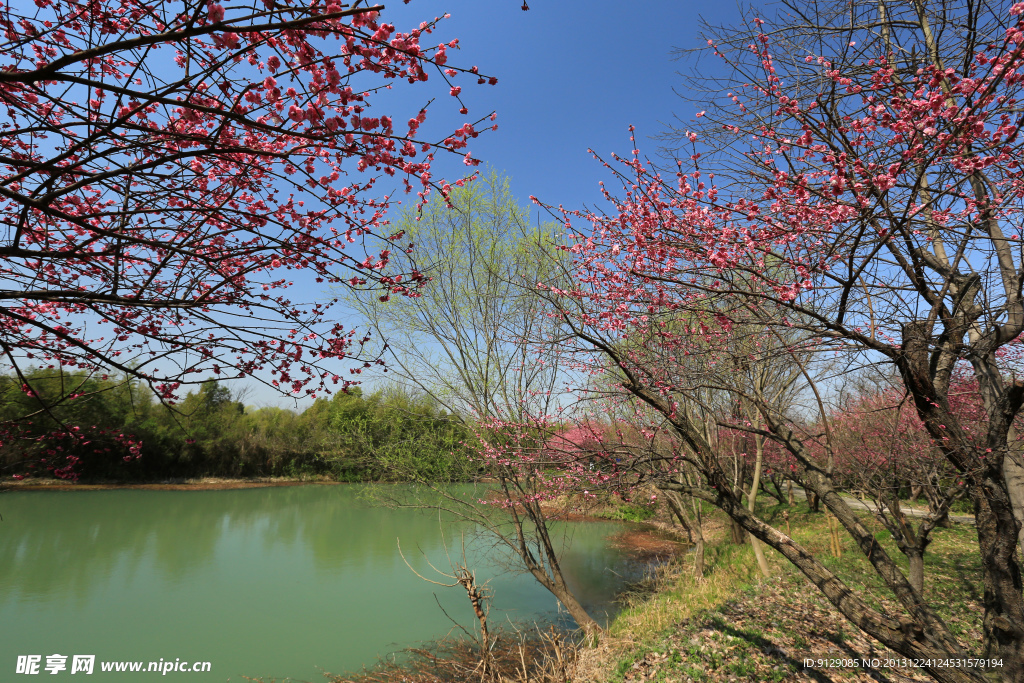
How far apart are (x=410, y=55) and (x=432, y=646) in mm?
7943

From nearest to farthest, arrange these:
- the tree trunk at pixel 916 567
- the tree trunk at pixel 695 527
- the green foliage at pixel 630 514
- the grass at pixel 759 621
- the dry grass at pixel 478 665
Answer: the tree trunk at pixel 916 567 → the grass at pixel 759 621 → the dry grass at pixel 478 665 → the tree trunk at pixel 695 527 → the green foliage at pixel 630 514

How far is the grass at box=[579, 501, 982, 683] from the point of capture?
4.80 m

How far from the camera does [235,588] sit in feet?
29.9

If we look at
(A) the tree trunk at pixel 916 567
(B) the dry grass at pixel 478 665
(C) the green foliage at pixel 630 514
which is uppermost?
(A) the tree trunk at pixel 916 567

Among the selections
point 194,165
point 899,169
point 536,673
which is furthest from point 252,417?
point 899,169

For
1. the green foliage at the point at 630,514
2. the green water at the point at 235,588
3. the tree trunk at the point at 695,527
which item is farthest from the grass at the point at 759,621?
the green foliage at the point at 630,514

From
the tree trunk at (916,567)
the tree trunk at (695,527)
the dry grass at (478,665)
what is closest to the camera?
the tree trunk at (916,567)

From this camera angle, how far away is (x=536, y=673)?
5.28m

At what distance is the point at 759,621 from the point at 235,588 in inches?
379

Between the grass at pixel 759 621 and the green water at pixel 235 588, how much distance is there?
2024 mm

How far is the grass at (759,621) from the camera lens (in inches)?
189

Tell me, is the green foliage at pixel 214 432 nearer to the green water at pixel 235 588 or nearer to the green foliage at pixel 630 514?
the green water at pixel 235 588

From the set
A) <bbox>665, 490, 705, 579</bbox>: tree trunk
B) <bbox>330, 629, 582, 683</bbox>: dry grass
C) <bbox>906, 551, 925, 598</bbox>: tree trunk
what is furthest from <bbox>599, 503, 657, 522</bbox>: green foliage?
<bbox>906, 551, 925, 598</bbox>: tree trunk

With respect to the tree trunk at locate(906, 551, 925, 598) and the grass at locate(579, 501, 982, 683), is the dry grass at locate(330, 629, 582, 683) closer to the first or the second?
the grass at locate(579, 501, 982, 683)
